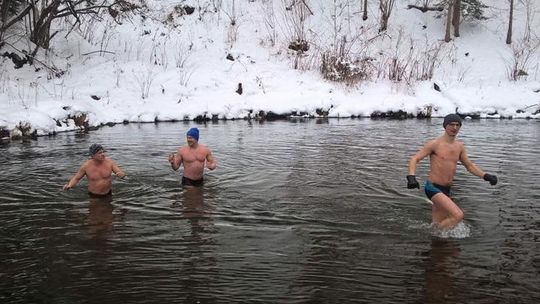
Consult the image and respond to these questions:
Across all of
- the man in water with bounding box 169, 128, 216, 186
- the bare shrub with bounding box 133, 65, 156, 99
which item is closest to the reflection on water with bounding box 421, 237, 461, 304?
the man in water with bounding box 169, 128, 216, 186

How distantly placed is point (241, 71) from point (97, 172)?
15209 millimetres

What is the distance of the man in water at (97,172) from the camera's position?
7.88 metres

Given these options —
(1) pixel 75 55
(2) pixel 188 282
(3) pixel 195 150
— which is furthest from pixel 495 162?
(1) pixel 75 55

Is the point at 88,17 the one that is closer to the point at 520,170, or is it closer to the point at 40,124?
the point at 40,124

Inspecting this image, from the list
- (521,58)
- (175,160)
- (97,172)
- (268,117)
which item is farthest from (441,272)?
(521,58)

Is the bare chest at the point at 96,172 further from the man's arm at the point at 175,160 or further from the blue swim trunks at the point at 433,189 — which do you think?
the blue swim trunks at the point at 433,189

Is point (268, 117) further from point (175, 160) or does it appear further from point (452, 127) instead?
point (452, 127)

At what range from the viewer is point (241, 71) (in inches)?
890

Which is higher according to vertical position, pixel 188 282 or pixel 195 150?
pixel 195 150

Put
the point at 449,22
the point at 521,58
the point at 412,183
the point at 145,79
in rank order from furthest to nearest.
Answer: the point at 449,22, the point at 521,58, the point at 145,79, the point at 412,183

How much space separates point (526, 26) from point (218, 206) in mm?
27140

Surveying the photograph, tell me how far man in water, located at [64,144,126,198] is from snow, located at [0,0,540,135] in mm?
7794

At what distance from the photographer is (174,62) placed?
23.2 m

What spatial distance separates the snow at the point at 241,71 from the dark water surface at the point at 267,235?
306 inches
